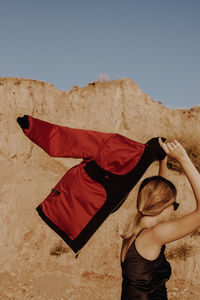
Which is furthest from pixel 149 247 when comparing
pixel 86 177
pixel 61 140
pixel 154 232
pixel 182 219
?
pixel 61 140

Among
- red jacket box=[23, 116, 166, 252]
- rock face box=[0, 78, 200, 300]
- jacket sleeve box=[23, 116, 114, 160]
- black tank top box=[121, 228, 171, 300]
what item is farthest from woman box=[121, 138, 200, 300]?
rock face box=[0, 78, 200, 300]

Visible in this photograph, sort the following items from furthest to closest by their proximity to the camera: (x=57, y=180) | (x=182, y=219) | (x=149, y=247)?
1. (x=57, y=180)
2. (x=149, y=247)
3. (x=182, y=219)

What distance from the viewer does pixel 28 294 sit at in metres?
5.16

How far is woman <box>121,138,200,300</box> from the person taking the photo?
165 centimetres

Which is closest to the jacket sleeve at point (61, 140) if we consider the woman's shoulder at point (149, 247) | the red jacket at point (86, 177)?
the red jacket at point (86, 177)

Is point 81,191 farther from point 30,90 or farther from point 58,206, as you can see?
point 30,90

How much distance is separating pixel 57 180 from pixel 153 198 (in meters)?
5.23

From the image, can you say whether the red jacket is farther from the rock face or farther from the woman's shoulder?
the rock face

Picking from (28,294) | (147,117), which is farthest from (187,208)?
(28,294)

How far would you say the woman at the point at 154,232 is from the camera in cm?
165

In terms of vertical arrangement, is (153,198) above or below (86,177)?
below

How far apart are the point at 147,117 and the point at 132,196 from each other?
7.22 feet

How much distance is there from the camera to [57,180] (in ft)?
22.4

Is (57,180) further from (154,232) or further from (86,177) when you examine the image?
(154,232)
